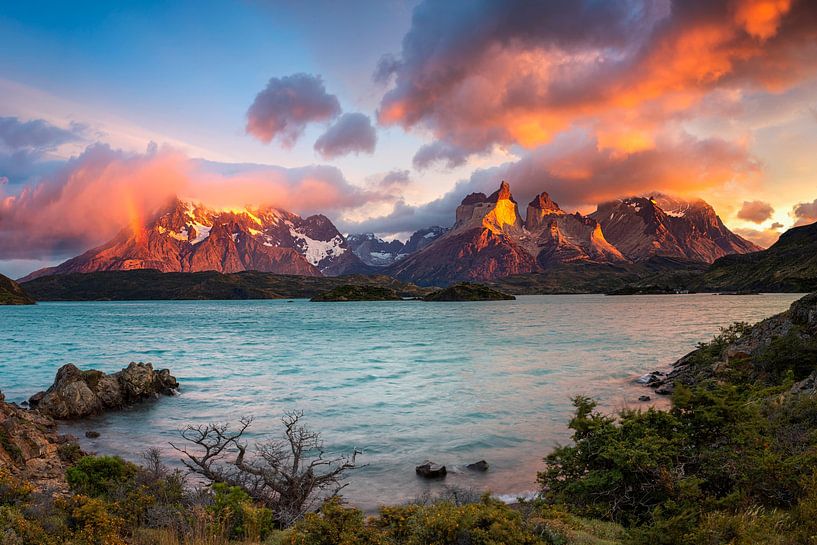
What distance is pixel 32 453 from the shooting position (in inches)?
846

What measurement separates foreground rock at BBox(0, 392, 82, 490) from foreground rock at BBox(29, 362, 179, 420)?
9089mm

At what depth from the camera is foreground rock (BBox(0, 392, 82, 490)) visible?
18.6 metres

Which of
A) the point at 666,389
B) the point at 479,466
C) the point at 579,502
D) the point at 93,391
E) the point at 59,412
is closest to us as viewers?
the point at 579,502

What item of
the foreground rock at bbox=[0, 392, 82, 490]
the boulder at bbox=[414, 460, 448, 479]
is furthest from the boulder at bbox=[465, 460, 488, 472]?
the foreground rock at bbox=[0, 392, 82, 490]

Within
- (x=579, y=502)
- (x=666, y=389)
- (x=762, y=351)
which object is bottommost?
(x=666, y=389)

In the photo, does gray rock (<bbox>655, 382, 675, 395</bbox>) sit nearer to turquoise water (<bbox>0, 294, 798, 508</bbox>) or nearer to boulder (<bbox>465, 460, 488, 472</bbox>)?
turquoise water (<bbox>0, 294, 798, 508</bbox>)

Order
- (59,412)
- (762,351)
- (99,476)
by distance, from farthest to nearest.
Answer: (59,412) → (762,351) → (99,476)

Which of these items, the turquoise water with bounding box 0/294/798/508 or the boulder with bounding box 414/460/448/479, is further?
the turquoise water with bounding box 0/294/798/508

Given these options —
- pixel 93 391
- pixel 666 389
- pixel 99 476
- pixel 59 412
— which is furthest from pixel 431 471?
pixel 93 391

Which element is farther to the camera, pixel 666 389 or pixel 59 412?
pixel 666 389

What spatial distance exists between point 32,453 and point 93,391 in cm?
1787

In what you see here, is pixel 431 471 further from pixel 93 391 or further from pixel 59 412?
pixel 93 391

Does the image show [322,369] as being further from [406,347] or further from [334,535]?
[334,535]

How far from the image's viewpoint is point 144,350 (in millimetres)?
78562
